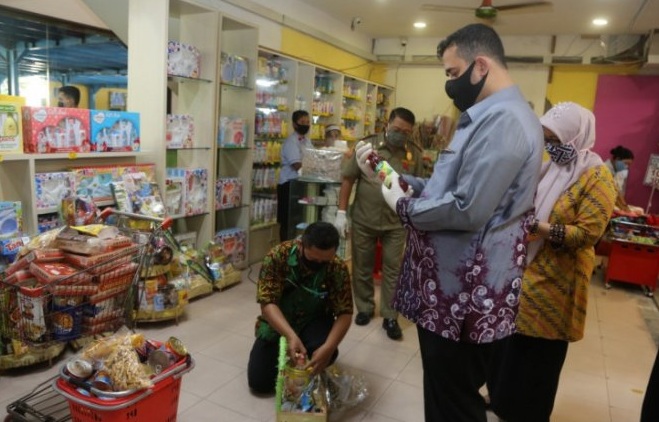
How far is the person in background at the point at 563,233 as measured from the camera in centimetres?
198

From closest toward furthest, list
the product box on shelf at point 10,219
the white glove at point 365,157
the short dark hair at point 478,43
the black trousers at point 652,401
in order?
the black trousers at point 652,401 < the short dark hair at point 478,43 < the white glove at point 365,157 < the product box on shelf at point 10,219

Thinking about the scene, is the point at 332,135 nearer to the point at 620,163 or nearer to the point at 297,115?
the point at 297,115

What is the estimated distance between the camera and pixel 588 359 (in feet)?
11.3

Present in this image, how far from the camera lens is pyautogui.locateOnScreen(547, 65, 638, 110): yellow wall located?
7688 mm

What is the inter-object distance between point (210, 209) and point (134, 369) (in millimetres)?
2615

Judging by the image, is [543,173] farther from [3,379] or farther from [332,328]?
[3,379]

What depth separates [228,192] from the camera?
4605 millimetres

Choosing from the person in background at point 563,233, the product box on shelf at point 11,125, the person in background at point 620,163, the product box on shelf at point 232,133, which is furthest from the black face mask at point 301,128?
the person in background at point 620,163

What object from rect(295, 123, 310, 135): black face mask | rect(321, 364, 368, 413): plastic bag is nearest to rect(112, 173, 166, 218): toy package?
rect(321, 364, 368, 413): plastic bag

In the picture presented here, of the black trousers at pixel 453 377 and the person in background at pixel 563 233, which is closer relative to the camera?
the black trousers at pixel 453 377

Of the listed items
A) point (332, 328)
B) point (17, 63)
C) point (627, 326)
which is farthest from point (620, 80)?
point (17, 63)

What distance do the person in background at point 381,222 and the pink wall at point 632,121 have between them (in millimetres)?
5579

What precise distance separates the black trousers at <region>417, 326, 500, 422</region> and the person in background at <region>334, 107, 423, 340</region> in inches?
78.4

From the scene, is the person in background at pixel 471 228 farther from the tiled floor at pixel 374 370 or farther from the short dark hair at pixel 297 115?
the short dark hair at pixel 297 115
